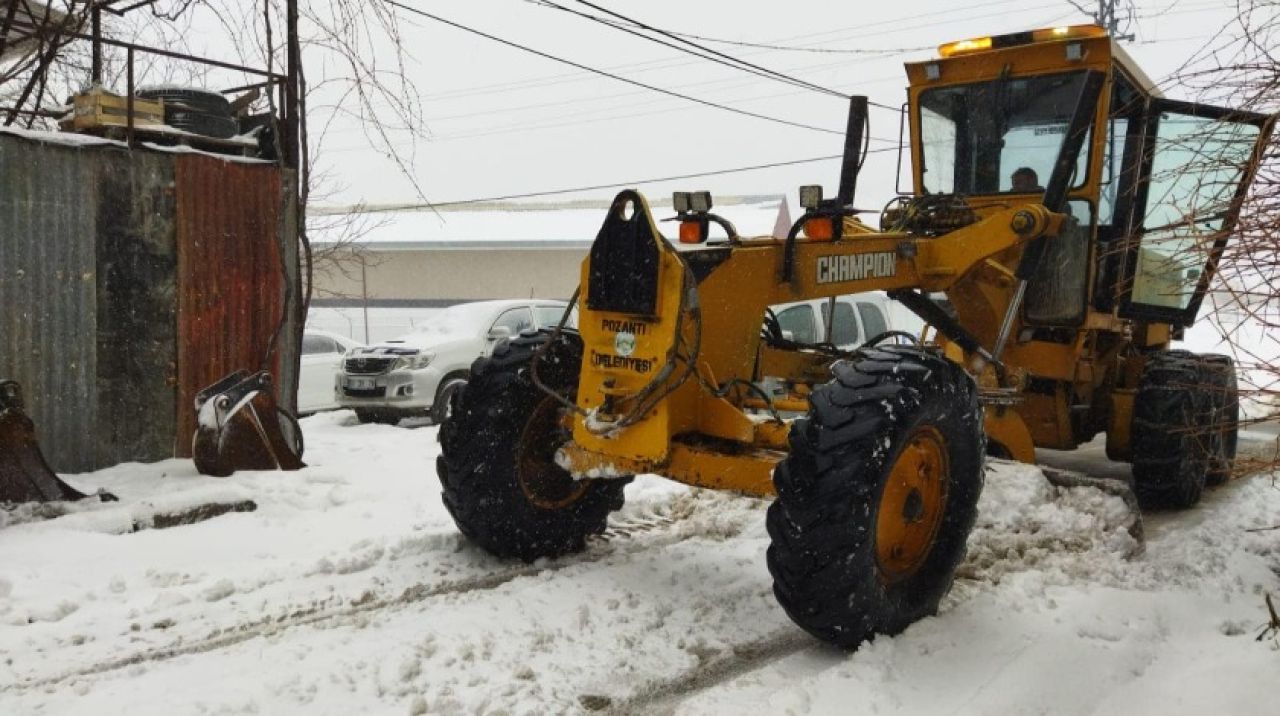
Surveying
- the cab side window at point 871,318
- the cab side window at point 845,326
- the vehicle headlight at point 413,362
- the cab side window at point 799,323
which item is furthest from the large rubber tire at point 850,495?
the vehicle headlight at point 413,362

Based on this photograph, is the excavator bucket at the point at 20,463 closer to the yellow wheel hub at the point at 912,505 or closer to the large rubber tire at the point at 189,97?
the large rubber tire at the point at 189,97

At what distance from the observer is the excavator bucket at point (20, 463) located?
648cm

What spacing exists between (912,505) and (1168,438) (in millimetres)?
3600

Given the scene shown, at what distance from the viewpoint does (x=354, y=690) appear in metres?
3.78

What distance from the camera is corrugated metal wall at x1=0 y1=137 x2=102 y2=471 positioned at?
7500mm

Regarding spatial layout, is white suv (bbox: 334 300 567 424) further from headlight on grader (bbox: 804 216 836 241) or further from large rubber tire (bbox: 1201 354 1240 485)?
headlight on grader (bbox: 804 216 836 241)

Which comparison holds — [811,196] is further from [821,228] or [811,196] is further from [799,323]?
[799,323]

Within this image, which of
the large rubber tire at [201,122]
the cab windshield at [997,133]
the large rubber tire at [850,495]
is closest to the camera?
the large rubber tire at [850,495]

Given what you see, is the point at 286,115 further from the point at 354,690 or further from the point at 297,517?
the point at 354,690

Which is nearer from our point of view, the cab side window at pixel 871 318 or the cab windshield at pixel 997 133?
the cab windshield at pixel 997 133

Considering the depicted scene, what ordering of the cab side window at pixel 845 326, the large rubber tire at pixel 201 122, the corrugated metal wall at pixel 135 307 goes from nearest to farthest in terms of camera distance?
the corrugated metal wall at pixel 135 307 → the large rubber tire at pixel 201 122 → the cab side window at pixel 845 326

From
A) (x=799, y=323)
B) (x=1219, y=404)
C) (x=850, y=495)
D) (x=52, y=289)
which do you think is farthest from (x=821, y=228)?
(x=799, y=323)

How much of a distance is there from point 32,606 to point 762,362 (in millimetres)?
3959

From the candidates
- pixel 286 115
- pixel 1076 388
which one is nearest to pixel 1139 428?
pixel 1076 388
